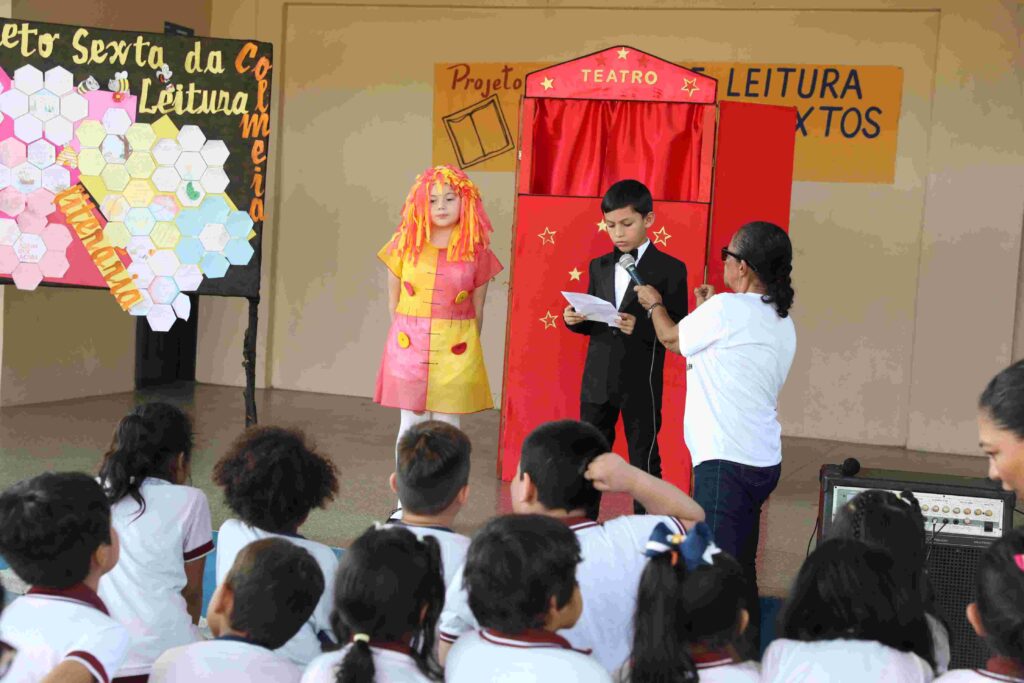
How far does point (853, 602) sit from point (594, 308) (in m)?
1.99

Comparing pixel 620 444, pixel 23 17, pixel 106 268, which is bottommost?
pixel 620 444

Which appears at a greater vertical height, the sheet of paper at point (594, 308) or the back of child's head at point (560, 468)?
the sheet of paper at point (594, 308)

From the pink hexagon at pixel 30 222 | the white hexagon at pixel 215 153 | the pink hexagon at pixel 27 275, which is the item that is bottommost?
the pink hexagon at pixel 27 275

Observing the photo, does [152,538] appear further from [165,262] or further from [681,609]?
[165,262]

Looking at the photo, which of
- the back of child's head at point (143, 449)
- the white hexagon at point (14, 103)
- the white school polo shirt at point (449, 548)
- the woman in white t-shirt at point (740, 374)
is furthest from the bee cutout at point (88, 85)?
the white school polo shirt at point (449, 548)

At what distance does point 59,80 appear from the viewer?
484 centimetres

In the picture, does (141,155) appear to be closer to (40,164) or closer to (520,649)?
(40,164)

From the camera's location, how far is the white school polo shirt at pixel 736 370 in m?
2.83

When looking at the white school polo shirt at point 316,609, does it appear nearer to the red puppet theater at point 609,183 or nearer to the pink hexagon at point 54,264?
the red puppet theater at point 609,183

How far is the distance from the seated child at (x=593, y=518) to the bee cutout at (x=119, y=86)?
314cm

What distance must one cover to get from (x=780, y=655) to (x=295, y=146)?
20.7ft

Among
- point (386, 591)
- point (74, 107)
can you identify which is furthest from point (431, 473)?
point (74, 107)

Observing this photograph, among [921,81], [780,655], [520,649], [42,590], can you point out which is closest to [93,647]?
[42,590]

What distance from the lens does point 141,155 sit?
4.74 m
